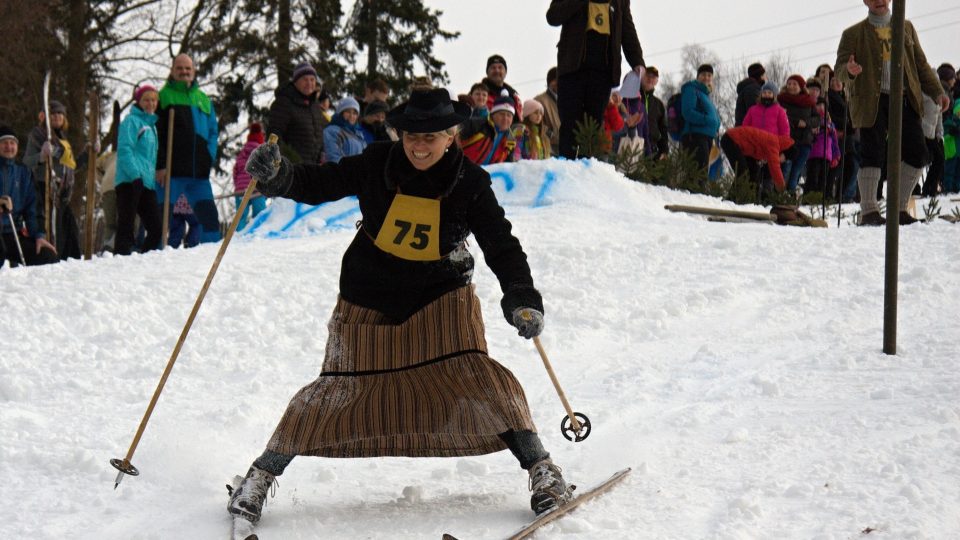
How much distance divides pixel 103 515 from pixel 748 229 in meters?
6.13

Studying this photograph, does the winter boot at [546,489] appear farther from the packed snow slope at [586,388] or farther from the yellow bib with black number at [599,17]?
the yellow bib with black number at [599,17]

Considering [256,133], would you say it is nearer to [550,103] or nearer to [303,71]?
[303,71]

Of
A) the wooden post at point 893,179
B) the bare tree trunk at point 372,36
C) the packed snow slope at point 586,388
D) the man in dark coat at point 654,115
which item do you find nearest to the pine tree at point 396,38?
the bare tree trunk at point 372,36

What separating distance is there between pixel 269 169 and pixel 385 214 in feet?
1.31

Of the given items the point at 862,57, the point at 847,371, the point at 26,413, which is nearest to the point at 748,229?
the point at 862,57

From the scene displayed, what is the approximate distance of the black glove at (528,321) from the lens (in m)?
3.61

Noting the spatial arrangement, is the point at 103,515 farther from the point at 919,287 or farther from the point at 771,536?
the point at 919,287

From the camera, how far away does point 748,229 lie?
28.5 feet

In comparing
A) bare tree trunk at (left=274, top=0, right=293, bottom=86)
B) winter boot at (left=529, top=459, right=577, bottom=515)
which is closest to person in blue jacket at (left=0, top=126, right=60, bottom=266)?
winter boot at (left=529, top=459, right=577, bottom=515)

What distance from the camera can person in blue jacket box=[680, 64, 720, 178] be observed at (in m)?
11.6

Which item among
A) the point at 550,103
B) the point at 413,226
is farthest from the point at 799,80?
the point at 413,226

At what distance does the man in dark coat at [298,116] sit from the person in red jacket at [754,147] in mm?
4477

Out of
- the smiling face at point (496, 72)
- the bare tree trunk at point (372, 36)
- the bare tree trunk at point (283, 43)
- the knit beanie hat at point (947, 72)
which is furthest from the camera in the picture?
the bare tree trunk at point (372, 36)

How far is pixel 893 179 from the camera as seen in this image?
529 centimetres
